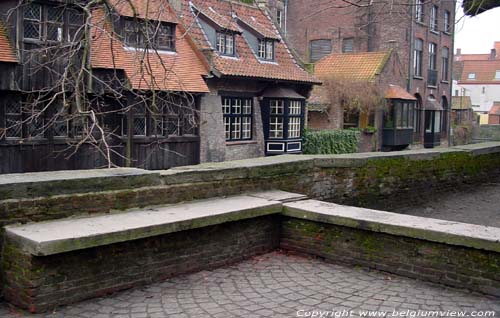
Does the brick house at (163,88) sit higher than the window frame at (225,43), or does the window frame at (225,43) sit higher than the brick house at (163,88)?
the window frame at (225,43)

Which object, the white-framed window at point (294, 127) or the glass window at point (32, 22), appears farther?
the white-framed window at point (294, 127)

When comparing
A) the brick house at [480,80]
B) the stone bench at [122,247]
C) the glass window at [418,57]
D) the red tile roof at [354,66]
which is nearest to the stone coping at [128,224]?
the stone bench at [122,247]

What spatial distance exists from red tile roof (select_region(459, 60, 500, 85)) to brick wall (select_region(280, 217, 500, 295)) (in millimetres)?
74362

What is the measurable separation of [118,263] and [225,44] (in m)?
18.4

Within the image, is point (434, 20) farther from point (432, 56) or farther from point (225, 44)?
point (225, 44)

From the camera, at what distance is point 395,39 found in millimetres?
35156

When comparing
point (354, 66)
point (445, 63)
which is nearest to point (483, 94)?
point (445, 63)

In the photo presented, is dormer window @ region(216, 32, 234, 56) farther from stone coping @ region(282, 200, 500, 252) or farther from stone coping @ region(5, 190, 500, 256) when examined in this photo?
stone coping @ region(282, 200, 500, 252)

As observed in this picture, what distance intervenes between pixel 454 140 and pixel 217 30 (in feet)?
91.7

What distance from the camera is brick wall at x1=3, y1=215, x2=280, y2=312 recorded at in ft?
16.0

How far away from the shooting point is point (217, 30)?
73.2 ft

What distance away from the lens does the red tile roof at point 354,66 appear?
30.9 meters

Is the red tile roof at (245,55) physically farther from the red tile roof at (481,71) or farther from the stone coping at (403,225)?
the red tile roof at (481,71)

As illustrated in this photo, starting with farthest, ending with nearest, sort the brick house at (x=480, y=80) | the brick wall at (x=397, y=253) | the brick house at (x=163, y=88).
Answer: the brick house at (x=480, y=80) < the brick house at (x=163, y=88) < the brick wall at (x=397, y=253)
